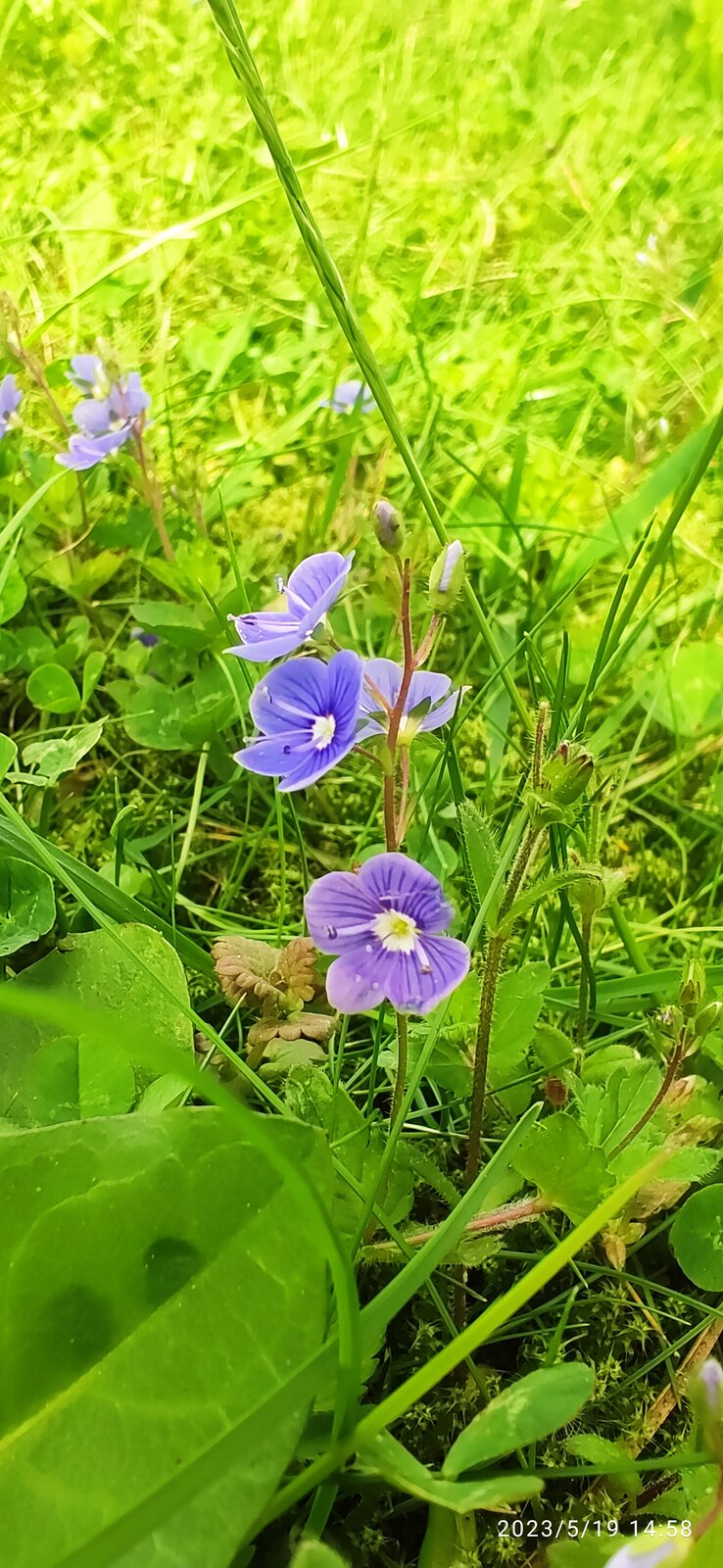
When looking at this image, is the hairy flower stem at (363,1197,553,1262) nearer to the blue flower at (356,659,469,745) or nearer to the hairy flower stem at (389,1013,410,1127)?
the hairy flower stem at (389,1013,410,1127)

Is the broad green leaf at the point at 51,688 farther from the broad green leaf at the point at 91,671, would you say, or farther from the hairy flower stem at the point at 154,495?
the hairy flower stem at the point at 154,495

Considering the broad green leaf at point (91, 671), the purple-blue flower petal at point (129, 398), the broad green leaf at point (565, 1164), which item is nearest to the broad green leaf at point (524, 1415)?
the broad green leaf at point (565, 1164)

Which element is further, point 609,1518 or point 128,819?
point 128,819

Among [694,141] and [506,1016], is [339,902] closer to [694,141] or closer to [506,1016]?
[506,1016]

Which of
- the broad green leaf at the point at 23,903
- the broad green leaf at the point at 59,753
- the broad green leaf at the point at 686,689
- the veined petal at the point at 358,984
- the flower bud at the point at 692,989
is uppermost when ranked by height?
the veined petal at the point at 358,984

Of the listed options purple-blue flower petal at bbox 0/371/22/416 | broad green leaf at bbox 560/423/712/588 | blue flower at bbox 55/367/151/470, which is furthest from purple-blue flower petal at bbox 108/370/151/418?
broad green leaf at bbox 560/423/712/588

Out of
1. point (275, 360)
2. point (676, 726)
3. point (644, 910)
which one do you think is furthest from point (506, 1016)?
point (275, 360)
